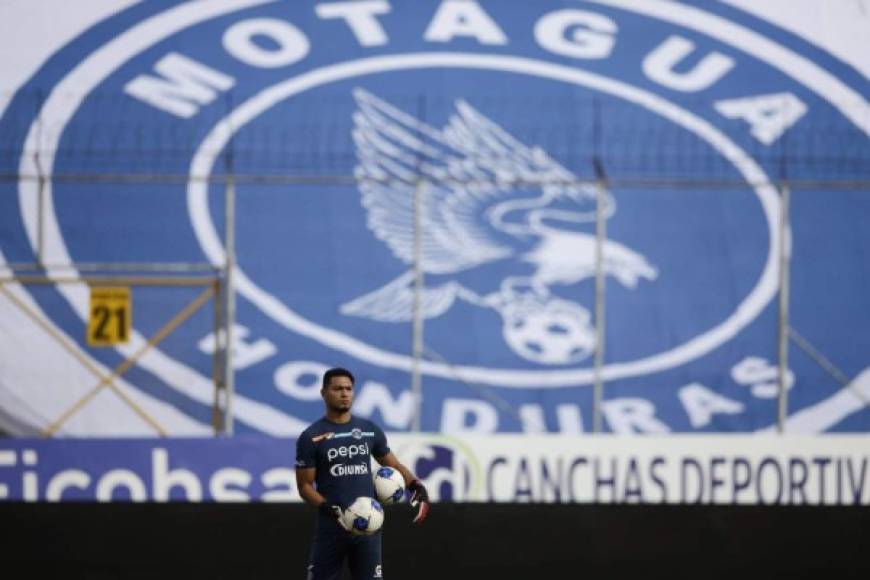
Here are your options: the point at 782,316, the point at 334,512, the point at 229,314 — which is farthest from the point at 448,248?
the point at 334,512

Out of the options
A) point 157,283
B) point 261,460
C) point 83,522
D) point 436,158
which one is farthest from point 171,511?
point 436,158

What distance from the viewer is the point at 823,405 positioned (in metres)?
13.9

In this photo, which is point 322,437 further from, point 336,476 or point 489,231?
point 489,231

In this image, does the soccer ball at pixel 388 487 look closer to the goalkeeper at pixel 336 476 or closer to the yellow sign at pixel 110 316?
the goalkeeper at pixel 336 476

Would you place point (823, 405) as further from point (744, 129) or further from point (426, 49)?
point (426, 49)

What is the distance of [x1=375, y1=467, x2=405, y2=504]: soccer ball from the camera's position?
7.53m

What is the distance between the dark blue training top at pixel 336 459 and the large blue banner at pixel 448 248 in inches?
227

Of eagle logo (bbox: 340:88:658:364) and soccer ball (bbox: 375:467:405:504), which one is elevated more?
eagle logo (bbox: 340:88:658:364)

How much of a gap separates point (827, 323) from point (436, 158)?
13.3ft

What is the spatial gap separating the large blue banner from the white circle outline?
1.1 inches

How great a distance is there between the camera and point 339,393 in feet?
23.9

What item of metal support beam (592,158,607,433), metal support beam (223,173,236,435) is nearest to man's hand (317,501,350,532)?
metal support beam (223,173,236,435)

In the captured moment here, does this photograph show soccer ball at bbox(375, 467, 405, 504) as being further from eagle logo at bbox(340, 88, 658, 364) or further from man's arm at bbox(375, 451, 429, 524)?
eagle logo at bbox(340, 88, 658, 364)

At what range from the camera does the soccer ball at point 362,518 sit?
7.23 meters
